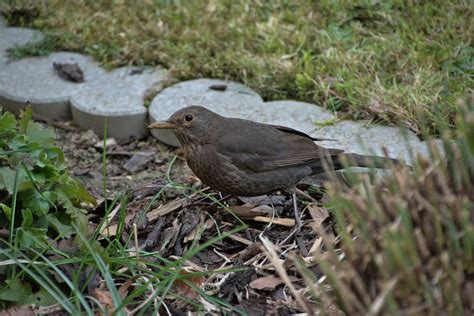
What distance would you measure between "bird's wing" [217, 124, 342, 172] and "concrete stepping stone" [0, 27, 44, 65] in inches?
119

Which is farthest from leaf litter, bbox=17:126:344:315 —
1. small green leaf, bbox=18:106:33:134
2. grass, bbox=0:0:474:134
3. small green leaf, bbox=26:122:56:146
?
grass, bbox=0:0:474:134

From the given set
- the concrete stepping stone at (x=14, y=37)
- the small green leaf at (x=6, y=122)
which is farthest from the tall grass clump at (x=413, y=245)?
the concrete stepping stone at (x=14, y=37)

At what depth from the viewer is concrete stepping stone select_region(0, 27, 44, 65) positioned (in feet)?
22.8

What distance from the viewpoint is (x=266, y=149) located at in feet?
15.2

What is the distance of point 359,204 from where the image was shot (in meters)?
2.50

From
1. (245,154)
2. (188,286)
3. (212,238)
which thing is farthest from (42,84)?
(188,286)

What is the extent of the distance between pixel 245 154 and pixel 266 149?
0.43 feet

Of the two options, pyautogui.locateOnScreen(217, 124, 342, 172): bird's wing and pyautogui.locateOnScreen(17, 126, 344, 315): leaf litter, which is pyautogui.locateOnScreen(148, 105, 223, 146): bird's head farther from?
pyautogui.locateOnScreen(17, 126, 344, 315): leaf litter

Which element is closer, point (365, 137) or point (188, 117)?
point (188, 117)

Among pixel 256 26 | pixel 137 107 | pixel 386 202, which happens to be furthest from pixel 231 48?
pixel 386 202

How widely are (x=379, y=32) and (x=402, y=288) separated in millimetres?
4457

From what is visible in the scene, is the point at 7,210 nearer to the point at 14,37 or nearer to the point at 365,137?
the point at 365,137

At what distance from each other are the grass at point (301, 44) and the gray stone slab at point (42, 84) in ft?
0.46

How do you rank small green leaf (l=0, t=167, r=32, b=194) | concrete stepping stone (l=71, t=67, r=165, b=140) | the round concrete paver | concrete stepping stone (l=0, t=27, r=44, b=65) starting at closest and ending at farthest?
small green leaf (l=0, t=167, r=32, b=194) → the round concrete paver → concrete stepping stone (l=71, t=67, r=165, b=140) → concrete stepping stone (l=0, t=27, r=44, b=65)
